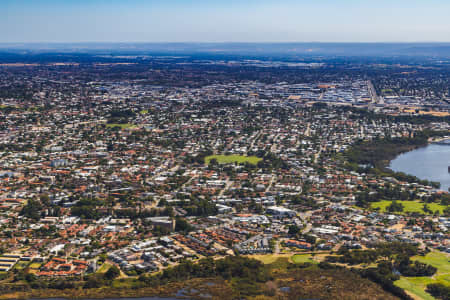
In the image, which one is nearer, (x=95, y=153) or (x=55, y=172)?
(x=55, y=172)

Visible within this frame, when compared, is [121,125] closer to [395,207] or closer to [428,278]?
[395,207]

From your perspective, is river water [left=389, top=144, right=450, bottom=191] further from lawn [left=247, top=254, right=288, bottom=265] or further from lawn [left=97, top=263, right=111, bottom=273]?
lawn [left=97, top=263, right=111, bottom=273]

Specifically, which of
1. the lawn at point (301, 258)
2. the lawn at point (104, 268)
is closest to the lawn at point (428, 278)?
the lawn at point (301, 258)

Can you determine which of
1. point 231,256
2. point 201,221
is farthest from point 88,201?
point 231,256

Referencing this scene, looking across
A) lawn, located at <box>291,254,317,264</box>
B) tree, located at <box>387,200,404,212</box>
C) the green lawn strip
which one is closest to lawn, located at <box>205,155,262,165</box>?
tree, located at <box>387,200,404,212</box>

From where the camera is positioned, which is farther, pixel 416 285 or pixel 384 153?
pixel 384 153

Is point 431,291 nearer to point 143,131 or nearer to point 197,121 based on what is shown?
point 143,131

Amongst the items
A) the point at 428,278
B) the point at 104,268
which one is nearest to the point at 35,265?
the point at 104,268
